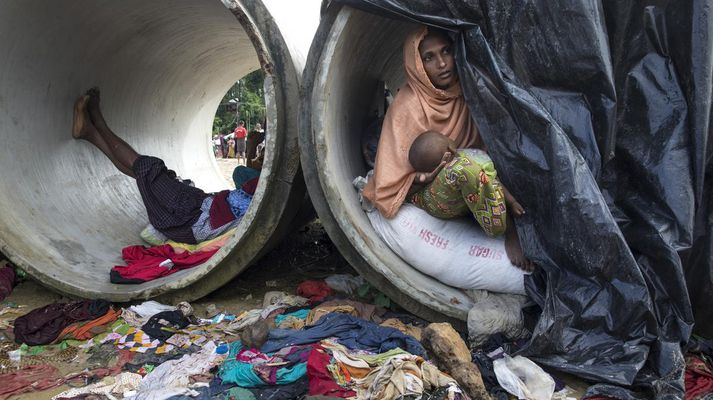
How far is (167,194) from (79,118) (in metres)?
1.00

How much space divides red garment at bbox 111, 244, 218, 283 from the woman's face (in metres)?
1.87

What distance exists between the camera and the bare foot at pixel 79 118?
4387 mm

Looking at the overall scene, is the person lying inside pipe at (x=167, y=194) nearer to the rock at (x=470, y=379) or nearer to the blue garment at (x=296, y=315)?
the blue garment at (x=296, y=315)

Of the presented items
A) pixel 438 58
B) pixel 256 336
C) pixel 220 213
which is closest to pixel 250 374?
pixel 256 336

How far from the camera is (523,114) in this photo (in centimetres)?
246

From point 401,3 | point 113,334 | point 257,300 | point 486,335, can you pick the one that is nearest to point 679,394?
point 486,335

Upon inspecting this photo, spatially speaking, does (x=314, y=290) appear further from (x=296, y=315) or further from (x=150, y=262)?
(x=150, y=262)

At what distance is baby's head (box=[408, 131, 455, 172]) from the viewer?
2783mm

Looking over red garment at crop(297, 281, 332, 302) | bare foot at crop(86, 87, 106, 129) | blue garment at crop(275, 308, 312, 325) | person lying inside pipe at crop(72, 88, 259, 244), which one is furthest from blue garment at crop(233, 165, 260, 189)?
blue garment at crop(275, 308, 312, 325)

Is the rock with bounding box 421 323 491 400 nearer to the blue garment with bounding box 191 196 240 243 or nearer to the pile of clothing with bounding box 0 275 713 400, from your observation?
the pile of clothing with bounding box 0 275 713 400

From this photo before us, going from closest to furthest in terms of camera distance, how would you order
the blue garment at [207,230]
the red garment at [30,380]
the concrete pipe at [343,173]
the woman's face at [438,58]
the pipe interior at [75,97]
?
the red garment at [30,380]
the concrete pipe at [343,173]
the woman's face at [438,58]
the pipe interior at [75,97]
the blue garment at [207,230]

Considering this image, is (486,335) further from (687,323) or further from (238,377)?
(238,377)

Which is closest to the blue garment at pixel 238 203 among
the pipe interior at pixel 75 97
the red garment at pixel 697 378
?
the pipe interior at pixel 75 97

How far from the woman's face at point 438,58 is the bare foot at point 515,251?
0.84 m
